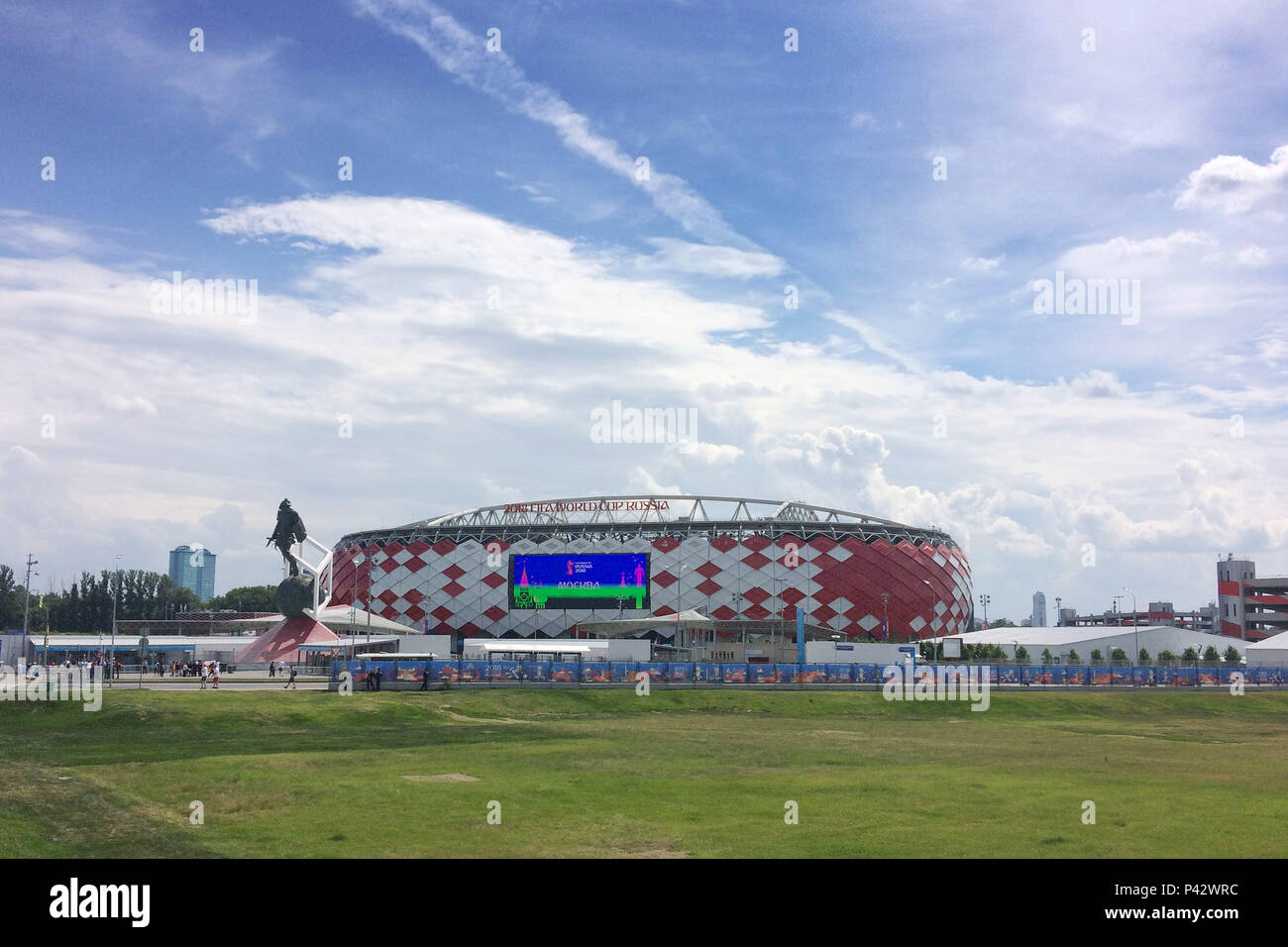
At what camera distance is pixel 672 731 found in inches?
1711

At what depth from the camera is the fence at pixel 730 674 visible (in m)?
61.8

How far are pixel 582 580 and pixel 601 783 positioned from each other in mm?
96503

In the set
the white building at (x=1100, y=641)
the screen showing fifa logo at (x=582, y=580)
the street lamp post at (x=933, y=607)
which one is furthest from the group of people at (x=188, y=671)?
the street lamp post at (x=933, y=607)

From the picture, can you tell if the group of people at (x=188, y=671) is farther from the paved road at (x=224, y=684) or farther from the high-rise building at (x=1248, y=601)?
the high-rise building at (x=1248, y=601)

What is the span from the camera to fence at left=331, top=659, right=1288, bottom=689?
6178cm

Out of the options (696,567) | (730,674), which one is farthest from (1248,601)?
(730,674)

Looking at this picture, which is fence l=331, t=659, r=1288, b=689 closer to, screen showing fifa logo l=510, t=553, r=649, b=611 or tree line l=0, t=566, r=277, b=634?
screen showing fifa logo l=510, t=553, r=649, b=611

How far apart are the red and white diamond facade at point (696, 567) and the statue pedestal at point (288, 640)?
1221 inches

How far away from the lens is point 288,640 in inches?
3391

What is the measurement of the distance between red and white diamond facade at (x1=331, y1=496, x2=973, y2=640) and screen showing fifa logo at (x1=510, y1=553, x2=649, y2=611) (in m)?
1.64

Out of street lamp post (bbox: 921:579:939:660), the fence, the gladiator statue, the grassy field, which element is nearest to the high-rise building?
street lamp post (bbox: 921:579:939:660)

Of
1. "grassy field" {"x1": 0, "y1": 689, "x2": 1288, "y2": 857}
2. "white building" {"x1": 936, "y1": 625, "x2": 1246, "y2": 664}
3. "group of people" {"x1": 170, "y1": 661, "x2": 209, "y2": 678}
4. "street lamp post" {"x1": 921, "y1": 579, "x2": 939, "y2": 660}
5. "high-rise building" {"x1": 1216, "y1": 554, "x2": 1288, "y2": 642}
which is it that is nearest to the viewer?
"grassy field" {"x1": 0, "y1": 689, "x2": 1288, "y2": 857}

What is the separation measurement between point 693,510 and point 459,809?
105 meters
